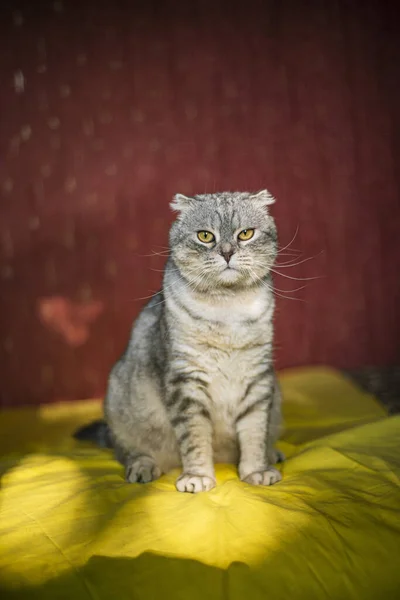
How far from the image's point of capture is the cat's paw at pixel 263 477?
4.87ft

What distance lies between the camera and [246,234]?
1586 millimetres

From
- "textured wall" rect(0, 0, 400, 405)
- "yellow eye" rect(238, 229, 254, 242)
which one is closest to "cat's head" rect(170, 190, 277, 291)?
"yellow eye" rect(238, 229, 254, 242)

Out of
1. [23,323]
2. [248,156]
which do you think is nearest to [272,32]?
[248,156]

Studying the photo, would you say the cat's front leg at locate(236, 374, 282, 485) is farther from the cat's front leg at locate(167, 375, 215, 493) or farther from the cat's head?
the cat's head

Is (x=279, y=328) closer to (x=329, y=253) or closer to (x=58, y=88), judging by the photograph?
(x=329, y=253)

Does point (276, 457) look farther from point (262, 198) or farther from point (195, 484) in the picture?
point (262, 198)

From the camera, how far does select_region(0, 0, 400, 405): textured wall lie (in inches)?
114

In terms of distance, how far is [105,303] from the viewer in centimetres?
297

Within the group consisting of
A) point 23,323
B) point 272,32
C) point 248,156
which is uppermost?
point 272,32

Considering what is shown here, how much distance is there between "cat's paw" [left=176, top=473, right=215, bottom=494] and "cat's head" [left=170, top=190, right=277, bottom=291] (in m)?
0.51

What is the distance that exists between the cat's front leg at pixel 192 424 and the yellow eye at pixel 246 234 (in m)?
0.42

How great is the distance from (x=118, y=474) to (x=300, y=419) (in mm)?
858

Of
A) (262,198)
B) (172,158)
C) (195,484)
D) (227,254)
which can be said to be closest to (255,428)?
(195,484)

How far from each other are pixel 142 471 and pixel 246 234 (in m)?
0.73
